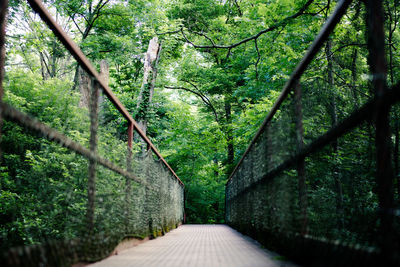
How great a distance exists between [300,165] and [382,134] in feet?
3.09

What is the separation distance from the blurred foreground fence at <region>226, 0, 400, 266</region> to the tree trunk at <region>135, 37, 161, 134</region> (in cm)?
685

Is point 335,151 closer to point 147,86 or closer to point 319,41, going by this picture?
point 319,41

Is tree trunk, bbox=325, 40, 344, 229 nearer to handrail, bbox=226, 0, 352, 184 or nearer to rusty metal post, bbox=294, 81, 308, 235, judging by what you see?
rusty metal post, bbox=294, 81, 308, 235

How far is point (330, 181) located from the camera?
3746 mm

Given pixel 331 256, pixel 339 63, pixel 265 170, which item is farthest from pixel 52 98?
pixel 331 256

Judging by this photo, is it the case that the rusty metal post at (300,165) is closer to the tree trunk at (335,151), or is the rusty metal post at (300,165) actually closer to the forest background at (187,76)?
the tree trunk at (335,151)

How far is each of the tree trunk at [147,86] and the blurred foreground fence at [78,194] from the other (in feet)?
12.7

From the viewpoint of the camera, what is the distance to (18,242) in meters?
5.50

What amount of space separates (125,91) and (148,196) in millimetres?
11574

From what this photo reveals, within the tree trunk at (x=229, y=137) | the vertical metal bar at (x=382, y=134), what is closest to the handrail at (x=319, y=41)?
the vertical metal bar at (x=382, y=134)

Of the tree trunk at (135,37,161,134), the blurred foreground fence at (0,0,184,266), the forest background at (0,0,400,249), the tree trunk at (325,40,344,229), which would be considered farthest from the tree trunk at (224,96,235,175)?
the blurred foreground fence at (0,0,184,266)

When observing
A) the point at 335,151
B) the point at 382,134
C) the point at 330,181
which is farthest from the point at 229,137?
the point at 382,134

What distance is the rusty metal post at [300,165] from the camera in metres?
1.81

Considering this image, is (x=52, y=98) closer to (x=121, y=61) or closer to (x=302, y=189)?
(x=121, y=61)
